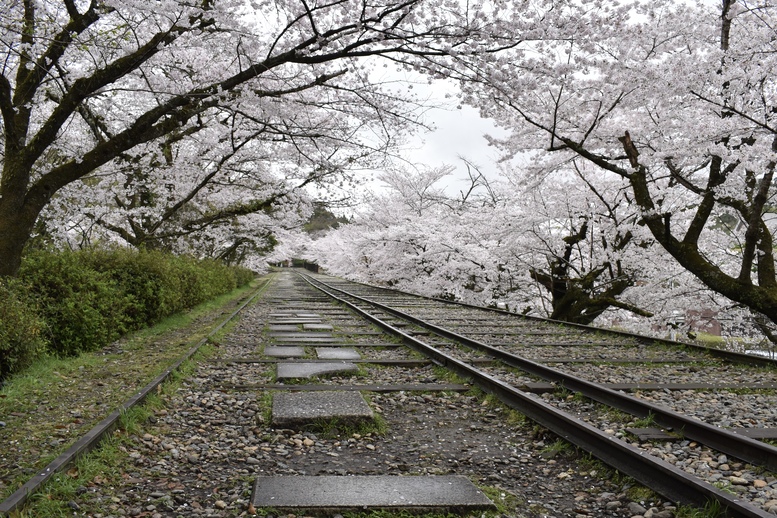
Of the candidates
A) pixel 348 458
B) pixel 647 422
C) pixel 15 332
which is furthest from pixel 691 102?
pixel 15 332

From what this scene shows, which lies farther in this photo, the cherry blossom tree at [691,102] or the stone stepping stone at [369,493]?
the cherry blossom tree at [691,102]

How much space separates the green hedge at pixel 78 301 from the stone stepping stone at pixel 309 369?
8.83 ft

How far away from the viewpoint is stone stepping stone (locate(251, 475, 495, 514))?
9.54 ft

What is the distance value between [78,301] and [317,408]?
4.37 m

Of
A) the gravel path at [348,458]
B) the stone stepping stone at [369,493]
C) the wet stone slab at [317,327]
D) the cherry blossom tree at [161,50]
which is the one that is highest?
the cherry blossom tree at [161,50]

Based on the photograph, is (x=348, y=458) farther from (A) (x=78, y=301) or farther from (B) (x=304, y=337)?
(B) (x=304, y=337)

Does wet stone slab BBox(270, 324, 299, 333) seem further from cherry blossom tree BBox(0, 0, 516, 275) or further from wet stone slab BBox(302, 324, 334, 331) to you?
cherry blossom tree BBox(0, 0, 516, 275)

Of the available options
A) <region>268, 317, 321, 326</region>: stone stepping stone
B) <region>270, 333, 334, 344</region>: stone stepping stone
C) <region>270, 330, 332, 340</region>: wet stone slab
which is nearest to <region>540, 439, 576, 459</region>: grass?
<region>270, 333, 334, 344</region>: stone stepping stone

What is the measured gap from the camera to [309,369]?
6.43 meters

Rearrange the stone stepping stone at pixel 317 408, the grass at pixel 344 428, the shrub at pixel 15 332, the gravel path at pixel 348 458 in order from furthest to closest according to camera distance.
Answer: the shrub at pixel 15 332
the stone stepping stone at pixel 317 408
the grass at pixel 344 428
the gravel path at pixel 348 458

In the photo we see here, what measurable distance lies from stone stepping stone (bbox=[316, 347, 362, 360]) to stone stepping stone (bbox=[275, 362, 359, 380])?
50 cm

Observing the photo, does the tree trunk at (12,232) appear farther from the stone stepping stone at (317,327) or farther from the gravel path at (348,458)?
the stone stepping stone at (317,327)

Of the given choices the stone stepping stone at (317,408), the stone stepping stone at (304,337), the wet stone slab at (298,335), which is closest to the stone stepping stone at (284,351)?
the stone stepping stone at (304,337)

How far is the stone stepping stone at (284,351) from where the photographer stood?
749 cm
